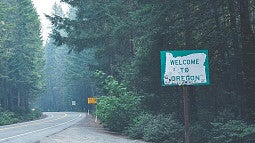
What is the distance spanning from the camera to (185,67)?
34.7 feet

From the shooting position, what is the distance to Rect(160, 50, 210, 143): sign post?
10.5 metres

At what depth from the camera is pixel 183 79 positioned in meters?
10.6

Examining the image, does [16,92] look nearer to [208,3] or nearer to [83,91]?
[83,91]

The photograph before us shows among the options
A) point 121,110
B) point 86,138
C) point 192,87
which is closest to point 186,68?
point 192,87

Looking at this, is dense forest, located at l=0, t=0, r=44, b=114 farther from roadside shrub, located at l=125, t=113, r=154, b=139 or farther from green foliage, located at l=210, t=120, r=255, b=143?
green foliage, located at l=210, t=120, r=255, b=143

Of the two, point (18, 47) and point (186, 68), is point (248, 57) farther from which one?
point (18, 47)

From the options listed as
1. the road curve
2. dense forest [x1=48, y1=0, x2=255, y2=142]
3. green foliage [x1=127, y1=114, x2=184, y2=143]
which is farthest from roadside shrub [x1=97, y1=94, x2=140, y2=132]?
the road curve

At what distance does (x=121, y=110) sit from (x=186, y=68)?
11.0m

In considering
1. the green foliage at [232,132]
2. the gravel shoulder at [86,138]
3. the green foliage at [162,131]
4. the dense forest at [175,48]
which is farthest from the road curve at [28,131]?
the green foliage at [232,132]

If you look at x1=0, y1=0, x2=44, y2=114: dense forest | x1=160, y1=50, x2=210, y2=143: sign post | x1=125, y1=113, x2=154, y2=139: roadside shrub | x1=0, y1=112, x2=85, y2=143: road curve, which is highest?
x1=0, y1=0, x2=44, y2=114: dense forest

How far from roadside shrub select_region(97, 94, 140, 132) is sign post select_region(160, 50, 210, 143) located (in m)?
10.1

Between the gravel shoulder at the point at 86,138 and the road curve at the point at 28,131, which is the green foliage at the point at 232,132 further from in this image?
the road curve at the point at 28,131

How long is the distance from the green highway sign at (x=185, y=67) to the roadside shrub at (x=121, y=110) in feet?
33.0

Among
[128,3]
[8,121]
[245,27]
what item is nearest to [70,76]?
[8,121]
